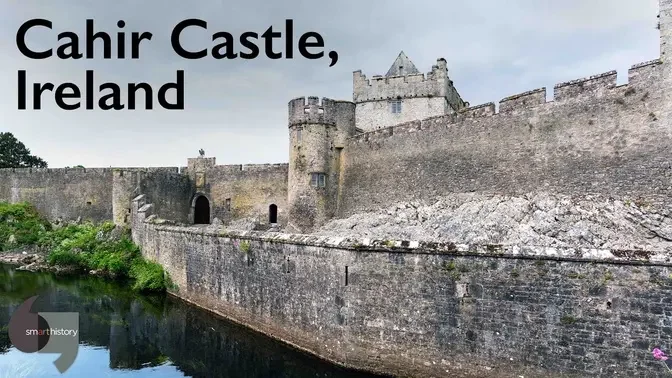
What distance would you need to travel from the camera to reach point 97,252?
903 inches

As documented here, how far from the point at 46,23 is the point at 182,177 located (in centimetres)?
1820

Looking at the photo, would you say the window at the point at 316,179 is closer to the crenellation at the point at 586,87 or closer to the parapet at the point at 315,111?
the parapet at the point at 315,111

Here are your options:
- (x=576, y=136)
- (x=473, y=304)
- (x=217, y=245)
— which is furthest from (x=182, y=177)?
(x=473, y=304)

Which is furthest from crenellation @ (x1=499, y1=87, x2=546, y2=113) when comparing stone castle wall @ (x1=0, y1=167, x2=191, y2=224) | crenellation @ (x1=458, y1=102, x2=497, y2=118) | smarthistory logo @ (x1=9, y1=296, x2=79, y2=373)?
stone castle wall @ (x1=0, y1=167, x2=191, y2=224)

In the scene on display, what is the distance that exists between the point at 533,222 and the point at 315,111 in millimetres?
10345

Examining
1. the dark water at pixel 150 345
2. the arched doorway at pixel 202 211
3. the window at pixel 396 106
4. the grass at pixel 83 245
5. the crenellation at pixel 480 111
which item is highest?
the window at pixel 396 106

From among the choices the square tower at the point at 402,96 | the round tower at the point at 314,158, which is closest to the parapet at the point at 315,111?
the round tower at the point at 314,158

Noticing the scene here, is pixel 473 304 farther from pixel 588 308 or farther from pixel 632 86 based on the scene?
pixel 632 86

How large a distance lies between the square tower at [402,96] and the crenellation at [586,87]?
913cm

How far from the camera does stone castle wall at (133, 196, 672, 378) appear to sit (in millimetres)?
6645

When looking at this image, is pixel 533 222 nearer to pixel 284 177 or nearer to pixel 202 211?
pixel 284 177

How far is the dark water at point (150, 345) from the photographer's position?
10008 mm

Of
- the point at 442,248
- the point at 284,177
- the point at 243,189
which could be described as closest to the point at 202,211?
the point at 243,189

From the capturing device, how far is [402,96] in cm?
2380
